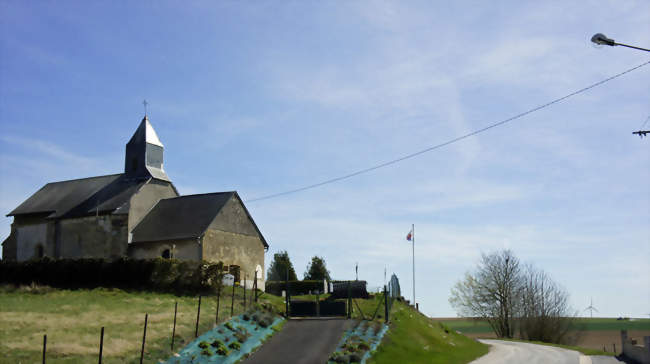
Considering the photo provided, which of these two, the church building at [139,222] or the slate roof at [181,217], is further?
the church building at [139,222]

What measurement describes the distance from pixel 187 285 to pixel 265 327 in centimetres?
830

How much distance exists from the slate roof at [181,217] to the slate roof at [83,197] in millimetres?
2356

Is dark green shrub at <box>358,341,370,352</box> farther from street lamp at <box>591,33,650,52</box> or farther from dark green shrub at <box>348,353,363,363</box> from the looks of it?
street lamp at <box>591,33,650,52</box>

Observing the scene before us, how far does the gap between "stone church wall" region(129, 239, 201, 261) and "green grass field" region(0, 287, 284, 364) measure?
338 inches

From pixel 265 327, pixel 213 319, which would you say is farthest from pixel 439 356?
pixel 213 319

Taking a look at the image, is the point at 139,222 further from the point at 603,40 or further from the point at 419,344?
the point at 603,40

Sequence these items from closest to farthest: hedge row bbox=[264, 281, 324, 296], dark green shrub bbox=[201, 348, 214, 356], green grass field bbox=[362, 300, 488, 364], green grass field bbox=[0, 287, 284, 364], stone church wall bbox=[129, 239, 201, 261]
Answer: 1. green grass field bbox=[0, 287, 284, 364]
2. dark green shrub bbox=[201, 348, 214, 356]
3. green grass field bbox=[362, 300, 488, 364]
4. stone church wall bbox=[129, 239, 201, 261]
5. hedge row bbox=[264, 281, 324, 296]

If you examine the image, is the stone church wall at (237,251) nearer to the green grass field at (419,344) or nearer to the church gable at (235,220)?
the church gable at (235,220)

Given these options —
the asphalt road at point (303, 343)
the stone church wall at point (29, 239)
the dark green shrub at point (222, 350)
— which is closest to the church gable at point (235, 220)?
the stone church wall at point (29, 239)

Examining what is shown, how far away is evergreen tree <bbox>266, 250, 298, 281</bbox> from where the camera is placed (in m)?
66.4

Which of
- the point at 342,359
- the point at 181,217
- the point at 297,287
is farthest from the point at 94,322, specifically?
the point at 297,287

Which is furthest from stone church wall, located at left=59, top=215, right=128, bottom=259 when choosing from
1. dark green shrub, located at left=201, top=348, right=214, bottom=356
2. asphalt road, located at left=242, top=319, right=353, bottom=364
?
dark green shrub, located at left=201, top=348, right=214, bottom=356

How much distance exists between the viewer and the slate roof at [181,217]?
47969mm

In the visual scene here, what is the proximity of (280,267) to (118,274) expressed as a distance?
29861 mm
